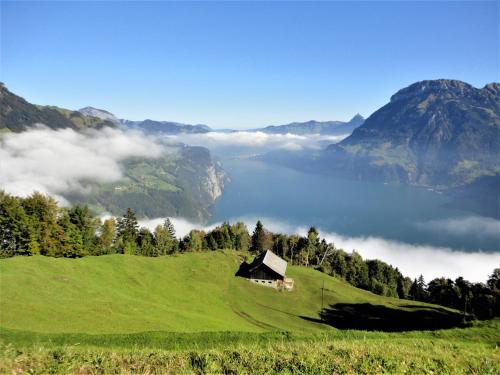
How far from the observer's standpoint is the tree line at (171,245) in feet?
239

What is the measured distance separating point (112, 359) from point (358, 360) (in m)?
8.05

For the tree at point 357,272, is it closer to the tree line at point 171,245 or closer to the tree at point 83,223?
the tree line at point 171,245

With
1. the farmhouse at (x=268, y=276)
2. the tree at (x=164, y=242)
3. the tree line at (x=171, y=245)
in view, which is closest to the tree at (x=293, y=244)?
the tree line at (x=171, y=245)

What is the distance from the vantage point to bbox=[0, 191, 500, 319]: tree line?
72812mm

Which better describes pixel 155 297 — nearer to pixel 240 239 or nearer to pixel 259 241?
pixel 259 241

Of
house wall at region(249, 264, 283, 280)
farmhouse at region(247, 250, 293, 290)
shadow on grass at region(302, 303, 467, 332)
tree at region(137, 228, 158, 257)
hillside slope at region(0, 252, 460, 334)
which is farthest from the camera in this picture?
tree at region(137, 228, 158, 257)

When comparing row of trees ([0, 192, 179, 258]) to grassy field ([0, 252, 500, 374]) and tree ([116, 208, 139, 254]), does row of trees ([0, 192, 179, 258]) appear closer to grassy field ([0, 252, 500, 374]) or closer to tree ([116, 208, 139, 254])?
tree ([116, 208, 139, 254])

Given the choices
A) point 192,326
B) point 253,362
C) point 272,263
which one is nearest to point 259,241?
point 272,263

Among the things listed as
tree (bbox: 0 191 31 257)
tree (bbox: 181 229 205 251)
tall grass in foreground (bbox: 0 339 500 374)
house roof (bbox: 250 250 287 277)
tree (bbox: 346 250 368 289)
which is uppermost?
tall grass in foreground (bbox: 0 339 500 374)

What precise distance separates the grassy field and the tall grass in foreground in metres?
0.04

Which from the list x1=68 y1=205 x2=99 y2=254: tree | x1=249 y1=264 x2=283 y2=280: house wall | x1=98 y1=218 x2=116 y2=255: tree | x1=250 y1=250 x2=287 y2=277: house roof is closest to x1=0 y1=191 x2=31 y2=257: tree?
x1=68 y1=205 x2=99 y2=254: tree

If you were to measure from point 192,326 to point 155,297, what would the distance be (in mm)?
15649

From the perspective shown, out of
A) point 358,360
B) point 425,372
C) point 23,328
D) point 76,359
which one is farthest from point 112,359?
point 23,328

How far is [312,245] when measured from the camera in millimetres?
131125
